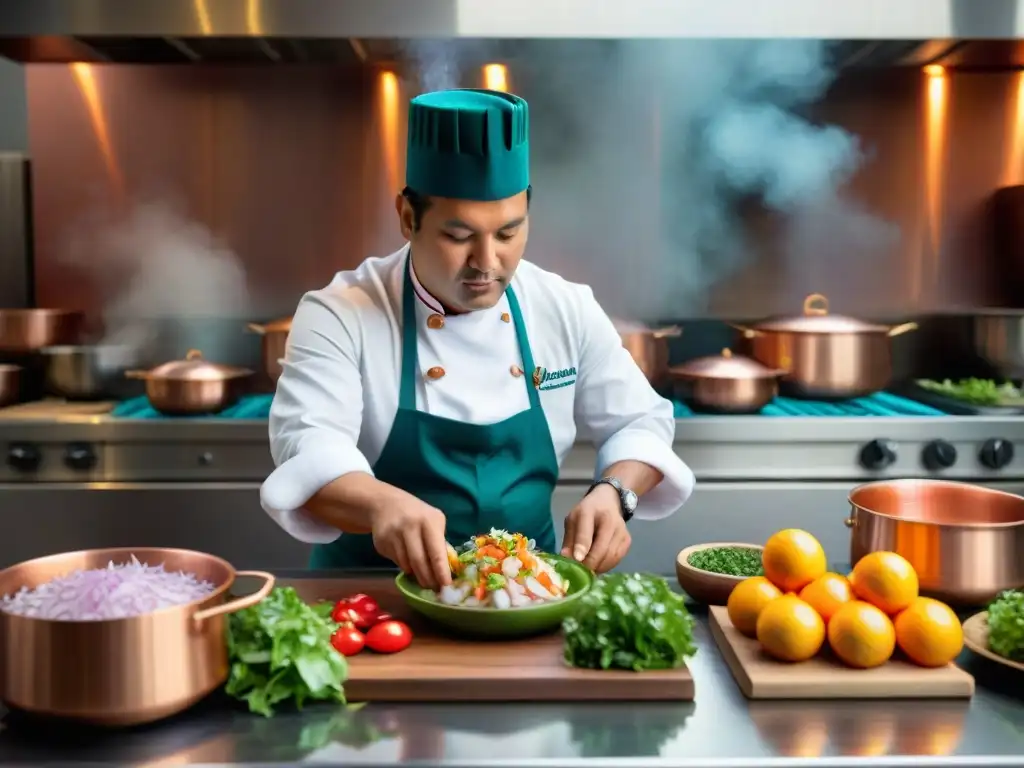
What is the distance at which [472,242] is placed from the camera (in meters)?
1.68

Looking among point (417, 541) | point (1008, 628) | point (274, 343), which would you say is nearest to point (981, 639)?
point (1008, 628)

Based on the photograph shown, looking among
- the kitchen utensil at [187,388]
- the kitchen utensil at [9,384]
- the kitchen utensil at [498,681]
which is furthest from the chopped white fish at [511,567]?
the kitchen utensil at [9,384]

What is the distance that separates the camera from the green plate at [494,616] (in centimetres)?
139

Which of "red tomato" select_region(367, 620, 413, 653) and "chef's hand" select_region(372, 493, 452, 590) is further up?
"chef's hand" select_region(372, 493, 452, 590)

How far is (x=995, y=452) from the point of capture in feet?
9.96

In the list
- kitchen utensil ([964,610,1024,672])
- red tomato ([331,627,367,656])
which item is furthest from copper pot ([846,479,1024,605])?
red tomato ([331,627,367,656])

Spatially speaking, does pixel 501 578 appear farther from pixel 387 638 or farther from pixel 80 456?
pixel 80 456

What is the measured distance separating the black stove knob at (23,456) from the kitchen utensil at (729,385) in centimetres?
195

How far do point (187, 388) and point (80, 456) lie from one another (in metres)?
0.36

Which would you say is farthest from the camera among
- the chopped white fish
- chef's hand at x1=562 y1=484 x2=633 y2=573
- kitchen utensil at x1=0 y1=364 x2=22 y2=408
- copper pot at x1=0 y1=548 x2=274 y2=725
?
kitchen utensil at x1=0 y1=364 x2=22 y2=408

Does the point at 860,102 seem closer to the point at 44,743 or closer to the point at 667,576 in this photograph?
A: the point at 667,576

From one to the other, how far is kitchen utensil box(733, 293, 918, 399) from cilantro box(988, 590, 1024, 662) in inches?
74.3

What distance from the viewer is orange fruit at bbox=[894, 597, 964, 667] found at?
1.30 m

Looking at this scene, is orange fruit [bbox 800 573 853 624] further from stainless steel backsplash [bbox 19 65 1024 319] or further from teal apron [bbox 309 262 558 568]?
stainless steel backsplash [bbox 19 65 1024 319]
